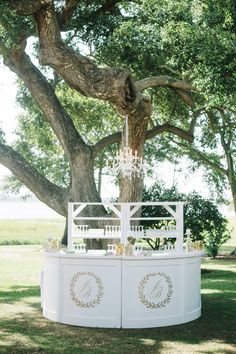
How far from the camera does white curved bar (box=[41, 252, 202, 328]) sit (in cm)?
923

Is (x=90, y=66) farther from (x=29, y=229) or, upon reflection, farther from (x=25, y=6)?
(x=29, y=229)

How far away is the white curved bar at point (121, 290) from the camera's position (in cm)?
923

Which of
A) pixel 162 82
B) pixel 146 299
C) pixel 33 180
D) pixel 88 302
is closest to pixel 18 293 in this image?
pixel 33 180

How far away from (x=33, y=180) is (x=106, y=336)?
5.85 meters

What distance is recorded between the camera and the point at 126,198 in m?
12.9

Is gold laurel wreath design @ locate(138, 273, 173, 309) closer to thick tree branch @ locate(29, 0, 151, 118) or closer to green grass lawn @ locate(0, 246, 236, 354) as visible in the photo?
green grass lawn @ locate(0, 246, 236, 354)

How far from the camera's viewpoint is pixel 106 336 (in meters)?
8.55

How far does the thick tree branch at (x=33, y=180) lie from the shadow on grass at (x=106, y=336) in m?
3.53

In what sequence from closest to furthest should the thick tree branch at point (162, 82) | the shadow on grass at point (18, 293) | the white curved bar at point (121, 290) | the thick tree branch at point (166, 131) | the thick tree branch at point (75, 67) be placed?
1. the white curved bar at point (121, 290)
2. the thick tree branch at point (75, 67)
3. the shadow on grass at point (18, 293)
4. the thick tree branch at point (162, 82)
5. the thick tree branch at point (166, 131)

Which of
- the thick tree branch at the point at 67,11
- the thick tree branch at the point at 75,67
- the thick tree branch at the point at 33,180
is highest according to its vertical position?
the thick tree branch at the point at 67,11

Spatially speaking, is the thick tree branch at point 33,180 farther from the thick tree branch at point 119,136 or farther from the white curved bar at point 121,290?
the white curved bar at point 121,290

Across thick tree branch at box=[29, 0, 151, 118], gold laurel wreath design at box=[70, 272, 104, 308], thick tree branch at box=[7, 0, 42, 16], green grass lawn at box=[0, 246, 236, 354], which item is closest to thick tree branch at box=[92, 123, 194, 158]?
thick tree branch at box=[29, 0, 151, 118]

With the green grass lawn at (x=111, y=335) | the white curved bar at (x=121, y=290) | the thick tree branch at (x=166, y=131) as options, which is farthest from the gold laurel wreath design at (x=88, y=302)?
the thick tree branch at (x=166, y=131)

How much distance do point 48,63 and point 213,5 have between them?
3.90 meters
